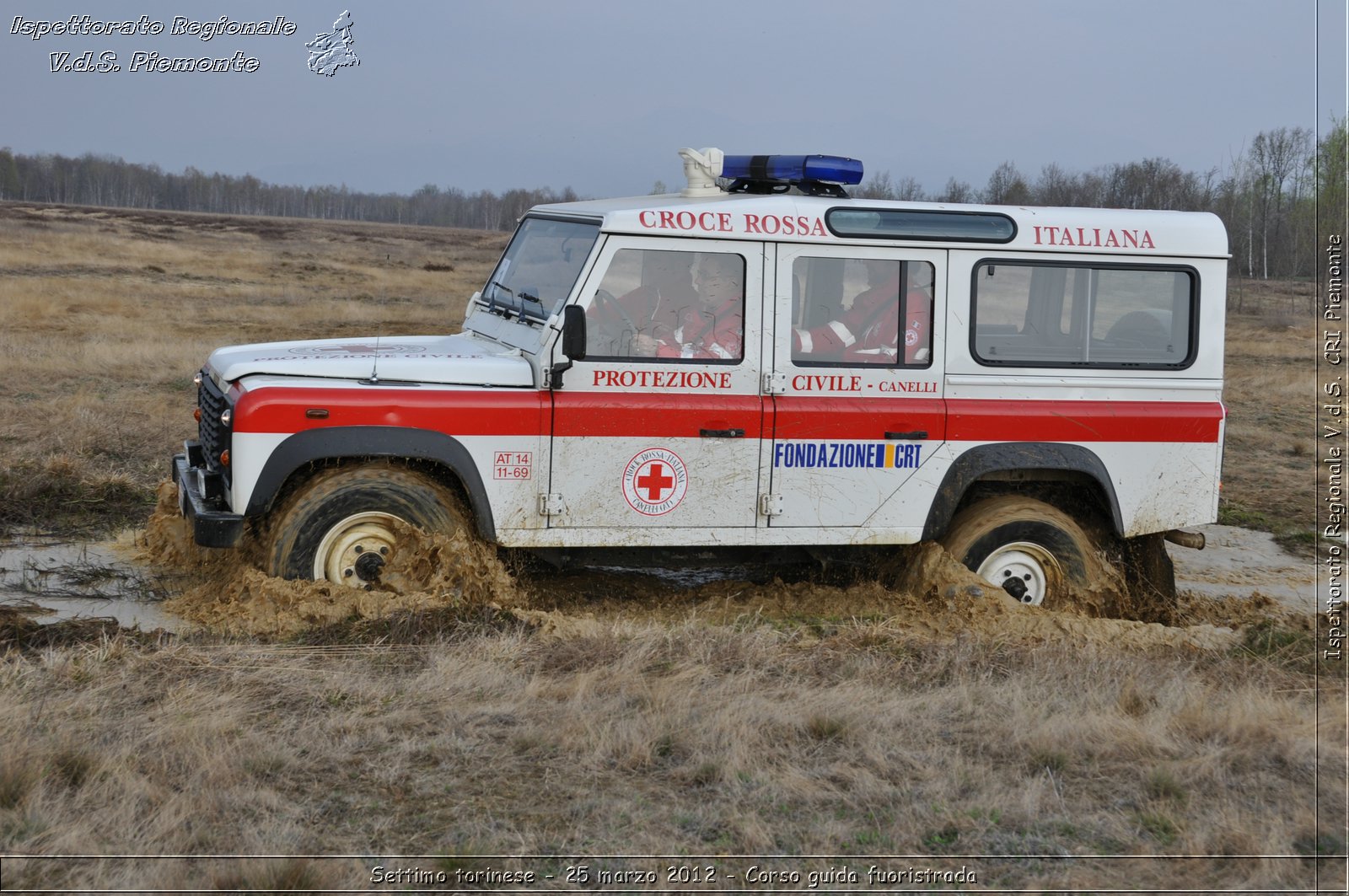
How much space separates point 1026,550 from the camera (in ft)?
22.5

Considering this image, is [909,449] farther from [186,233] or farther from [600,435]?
[186,233]

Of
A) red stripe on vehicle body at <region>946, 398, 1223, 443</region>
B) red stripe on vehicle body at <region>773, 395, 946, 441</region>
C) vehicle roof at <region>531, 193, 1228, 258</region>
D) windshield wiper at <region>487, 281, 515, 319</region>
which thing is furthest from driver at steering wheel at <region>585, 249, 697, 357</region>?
red stripe on vehicle body at <region>946, 398, 1223, 443</region>

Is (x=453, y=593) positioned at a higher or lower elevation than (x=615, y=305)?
lower

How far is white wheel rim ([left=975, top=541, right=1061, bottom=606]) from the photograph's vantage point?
6816mm

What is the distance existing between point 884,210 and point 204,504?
377 cm

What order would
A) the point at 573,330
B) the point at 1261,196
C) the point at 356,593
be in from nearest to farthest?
the point at 573,330, the point at 356,593, the point at 1261,196

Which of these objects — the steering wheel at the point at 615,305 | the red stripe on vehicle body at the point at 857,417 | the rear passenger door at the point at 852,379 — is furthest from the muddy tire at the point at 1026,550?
the steering wheel at the point at 615,305

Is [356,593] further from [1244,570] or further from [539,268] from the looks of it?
[1244,570]

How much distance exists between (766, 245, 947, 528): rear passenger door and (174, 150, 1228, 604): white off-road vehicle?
0.01m

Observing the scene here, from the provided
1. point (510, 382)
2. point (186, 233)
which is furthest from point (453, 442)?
point (186, 233)

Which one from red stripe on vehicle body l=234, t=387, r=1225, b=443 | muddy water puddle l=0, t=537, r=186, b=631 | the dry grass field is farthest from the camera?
muddy water puddle l=0, t=537, r=186, b=631

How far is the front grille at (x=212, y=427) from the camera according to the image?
6.01 metres

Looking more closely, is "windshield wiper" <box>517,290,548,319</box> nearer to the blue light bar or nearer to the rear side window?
the blue light bar

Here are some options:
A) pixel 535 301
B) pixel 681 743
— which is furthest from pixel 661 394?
pixel 681 743
